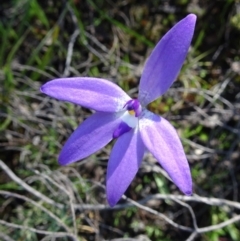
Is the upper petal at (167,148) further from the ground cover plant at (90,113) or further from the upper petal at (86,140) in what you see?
the ground cover plant at (90,113)

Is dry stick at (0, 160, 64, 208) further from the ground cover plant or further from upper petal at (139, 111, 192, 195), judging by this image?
upper petal at (139, 111, 192, 195)

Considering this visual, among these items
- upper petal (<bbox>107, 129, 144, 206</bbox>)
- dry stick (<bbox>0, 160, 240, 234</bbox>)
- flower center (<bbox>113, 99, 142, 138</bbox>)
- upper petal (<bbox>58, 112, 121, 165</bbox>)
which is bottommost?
dry stick (<bbox>0, 160, 240, 234</bbox>)

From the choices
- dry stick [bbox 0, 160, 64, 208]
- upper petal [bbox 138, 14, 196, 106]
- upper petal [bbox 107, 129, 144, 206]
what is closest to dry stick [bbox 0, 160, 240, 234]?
dry stick [bbox 0, 160, 64, 208]

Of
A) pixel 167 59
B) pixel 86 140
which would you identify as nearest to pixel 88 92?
pixel 86 140

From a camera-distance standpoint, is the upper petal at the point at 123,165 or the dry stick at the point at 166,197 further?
the dry stick at the point at 166,197

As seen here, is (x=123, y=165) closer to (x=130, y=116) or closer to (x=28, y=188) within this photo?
(x=130, y=116)

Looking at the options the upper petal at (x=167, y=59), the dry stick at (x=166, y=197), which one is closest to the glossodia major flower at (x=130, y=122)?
the upper petal at (x=167, y=59)

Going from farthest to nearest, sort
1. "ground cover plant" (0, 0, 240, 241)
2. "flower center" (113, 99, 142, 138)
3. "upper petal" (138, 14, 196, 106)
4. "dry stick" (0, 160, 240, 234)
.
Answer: "ground cover plant" (0, 0, 240, 241), "dry stick" (0, 160, 240, 234), "flower center" (113, 99, 142, 138), "upper petal" (138, 14, 196, 106)
